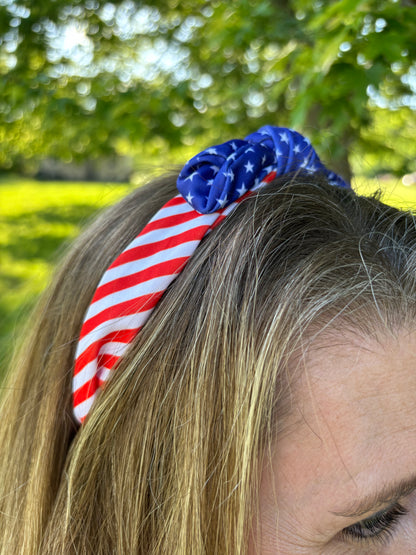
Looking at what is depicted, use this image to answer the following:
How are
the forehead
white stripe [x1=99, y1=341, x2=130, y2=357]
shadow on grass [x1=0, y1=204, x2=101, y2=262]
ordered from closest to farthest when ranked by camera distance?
the forehead
white stripe [x1=99, y1=341, x2=130, y2=357]
shadow on grass [x1=0, y1=204, x2=101, y2=262]

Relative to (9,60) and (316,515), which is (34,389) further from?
(9,60)

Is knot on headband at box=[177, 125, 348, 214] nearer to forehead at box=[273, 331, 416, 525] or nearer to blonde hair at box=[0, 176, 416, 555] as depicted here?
blonde hair at box=[0, 176, 416, 555]

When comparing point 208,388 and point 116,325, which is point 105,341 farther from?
point 208,388

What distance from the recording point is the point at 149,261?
3.93 ft

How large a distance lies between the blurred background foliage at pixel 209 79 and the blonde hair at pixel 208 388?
3.11ft

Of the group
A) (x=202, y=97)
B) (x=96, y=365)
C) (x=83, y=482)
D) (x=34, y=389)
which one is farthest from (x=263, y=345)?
(x=202, y=97)

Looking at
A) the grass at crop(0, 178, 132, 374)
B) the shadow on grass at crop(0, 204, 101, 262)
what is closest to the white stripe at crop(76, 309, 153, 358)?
the grass at crop(0, 178, 132, 374)

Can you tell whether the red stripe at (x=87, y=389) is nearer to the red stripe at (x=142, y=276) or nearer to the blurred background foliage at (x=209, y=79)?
the red stripe at (x=142, y=276)

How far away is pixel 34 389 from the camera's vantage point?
1.37 m

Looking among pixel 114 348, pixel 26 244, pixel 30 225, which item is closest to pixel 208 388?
pixel 114 348

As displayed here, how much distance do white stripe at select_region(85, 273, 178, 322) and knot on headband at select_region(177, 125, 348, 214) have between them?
0.16 meters

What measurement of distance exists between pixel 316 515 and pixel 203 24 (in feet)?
12.8

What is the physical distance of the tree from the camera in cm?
221

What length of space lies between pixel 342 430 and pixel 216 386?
23 cm
